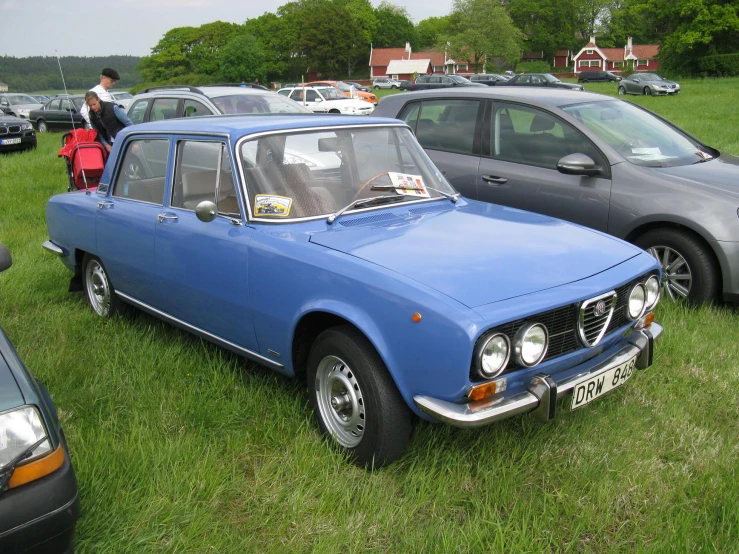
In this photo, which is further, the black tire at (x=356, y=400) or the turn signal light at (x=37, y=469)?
the black tire at (x=356, y=400)

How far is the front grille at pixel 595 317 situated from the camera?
3.09 meters

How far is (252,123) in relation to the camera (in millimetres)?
4094

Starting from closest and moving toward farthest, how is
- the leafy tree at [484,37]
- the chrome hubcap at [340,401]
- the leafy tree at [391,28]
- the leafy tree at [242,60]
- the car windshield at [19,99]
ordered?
the chrome hubcap at [340,401] < the car windshield at [19,99] < the leafy tree at [484,37] < the leafy tree at [242,60] < the leafy tree at [391,28]

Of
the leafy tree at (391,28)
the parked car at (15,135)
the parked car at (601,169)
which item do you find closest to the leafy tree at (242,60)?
the leafy tree at (391,28)

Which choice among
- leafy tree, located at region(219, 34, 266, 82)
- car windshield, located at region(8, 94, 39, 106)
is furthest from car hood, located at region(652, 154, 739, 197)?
leafy tree, located at region(219, 34, 266, 82)

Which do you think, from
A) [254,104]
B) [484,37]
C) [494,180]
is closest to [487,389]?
[494,180]

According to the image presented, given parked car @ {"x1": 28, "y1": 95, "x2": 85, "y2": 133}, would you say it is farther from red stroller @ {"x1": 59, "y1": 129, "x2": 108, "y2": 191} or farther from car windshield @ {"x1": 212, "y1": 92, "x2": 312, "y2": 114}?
red stroller @ {"x1": 59, "y1": 129, "x2": 108, "y2": 191}

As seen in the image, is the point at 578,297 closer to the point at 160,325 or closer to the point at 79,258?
the point at 160,325

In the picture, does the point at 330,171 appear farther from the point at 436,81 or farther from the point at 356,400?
the point at 436,81

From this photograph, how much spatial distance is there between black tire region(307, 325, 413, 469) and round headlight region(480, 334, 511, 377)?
47cm

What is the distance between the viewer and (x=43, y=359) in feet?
14.8

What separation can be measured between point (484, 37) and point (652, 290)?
9336 centimetres

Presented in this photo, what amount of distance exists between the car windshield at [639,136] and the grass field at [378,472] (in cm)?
176

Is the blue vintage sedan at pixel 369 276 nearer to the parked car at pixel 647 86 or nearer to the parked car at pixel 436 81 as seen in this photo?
the parked car at pixel 647 86
